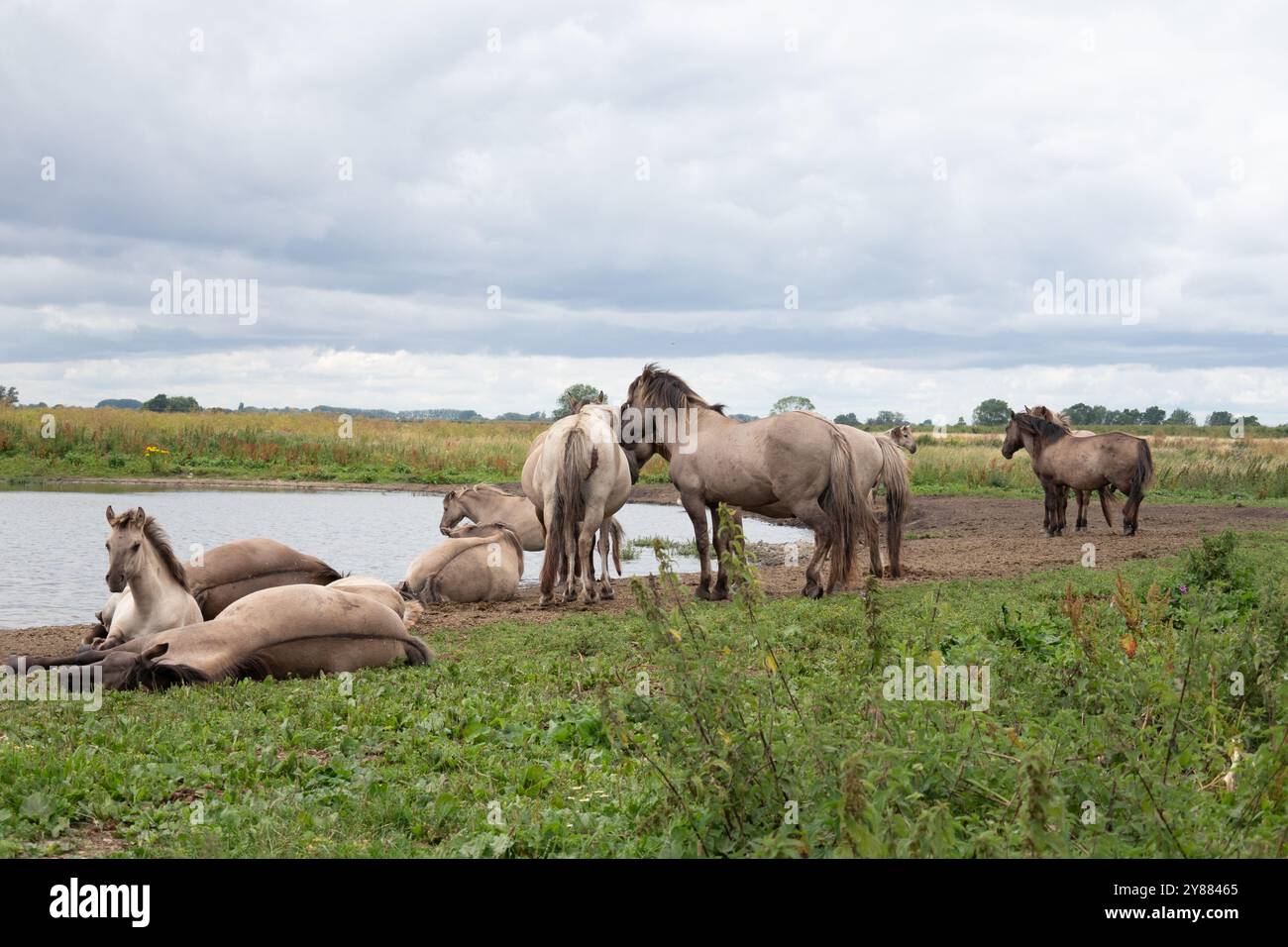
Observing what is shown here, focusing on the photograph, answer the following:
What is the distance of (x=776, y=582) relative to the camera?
14148mm

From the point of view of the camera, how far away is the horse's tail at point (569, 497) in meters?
12.4

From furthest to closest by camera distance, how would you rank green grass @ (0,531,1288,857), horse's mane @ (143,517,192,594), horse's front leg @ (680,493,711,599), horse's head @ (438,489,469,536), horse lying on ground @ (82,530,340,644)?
horse's head @ (438,489,469,536) → horse's front leg @ (680,493,711,599) → horse lying on ground @ (82,530,340,644) → horse's mane @ (143,517,192,594) → green grass @ (0,531,1288,857)

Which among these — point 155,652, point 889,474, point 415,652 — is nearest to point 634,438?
point 889,474

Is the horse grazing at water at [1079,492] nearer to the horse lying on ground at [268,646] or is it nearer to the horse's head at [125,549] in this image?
the horse lying on ground at [268,646]

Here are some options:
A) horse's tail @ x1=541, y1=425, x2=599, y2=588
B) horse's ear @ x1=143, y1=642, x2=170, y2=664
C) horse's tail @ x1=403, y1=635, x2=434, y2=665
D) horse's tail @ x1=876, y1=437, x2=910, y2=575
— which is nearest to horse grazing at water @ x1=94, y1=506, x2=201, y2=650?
horse's ear @ x1=143, y1=642, x2=170, y2=664

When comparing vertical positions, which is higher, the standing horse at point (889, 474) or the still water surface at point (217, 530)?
Result: the standing horse at point (889, 474)

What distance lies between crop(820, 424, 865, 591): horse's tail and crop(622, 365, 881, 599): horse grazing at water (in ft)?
0.04

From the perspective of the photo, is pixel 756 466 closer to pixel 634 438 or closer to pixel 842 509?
pixel 842 509

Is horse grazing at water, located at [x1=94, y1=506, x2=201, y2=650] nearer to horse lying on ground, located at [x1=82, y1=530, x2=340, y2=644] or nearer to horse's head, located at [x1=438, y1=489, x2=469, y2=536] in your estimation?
horse lying on ground, located at [x1=82, y1=530, x2=340, y2=644]

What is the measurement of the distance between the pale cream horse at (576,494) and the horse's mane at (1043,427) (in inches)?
398

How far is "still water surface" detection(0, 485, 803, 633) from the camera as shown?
530 inches

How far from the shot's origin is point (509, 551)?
536 inches

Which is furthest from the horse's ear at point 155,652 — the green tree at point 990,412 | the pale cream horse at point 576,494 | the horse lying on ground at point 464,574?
the green tree at point 990,412
